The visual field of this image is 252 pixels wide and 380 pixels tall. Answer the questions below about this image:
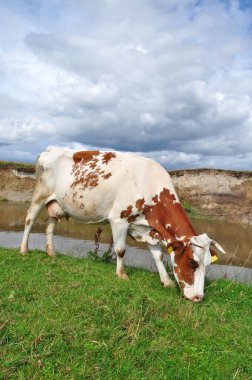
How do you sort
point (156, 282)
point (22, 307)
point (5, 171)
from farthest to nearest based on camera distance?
point (5, 171) < point (156, 282) < point (22, 307)

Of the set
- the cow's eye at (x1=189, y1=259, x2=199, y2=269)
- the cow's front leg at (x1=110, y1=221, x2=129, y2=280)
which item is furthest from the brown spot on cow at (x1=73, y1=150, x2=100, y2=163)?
the cow's eye at (x1=189, y1=259, x2=199, y2=269)

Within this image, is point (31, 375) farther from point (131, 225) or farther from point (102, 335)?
point (131, 225)

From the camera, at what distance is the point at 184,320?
5.64 metres

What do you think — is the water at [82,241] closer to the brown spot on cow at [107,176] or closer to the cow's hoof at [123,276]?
the cow's hoof at [123,276]

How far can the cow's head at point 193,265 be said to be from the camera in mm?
6949

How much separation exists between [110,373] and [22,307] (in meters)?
1.72

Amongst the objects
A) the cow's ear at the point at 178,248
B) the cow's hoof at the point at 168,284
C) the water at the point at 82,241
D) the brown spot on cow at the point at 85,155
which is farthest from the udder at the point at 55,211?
the cow's ear at the point at 178,248

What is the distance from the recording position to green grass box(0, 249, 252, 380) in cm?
426

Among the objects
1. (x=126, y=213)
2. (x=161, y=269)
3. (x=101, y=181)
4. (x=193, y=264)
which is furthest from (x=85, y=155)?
(x=193, y=264)

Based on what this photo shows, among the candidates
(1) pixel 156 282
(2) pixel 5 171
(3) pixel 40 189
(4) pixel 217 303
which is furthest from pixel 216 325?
(2) pixel 5 171

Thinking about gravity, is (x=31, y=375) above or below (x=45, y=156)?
below

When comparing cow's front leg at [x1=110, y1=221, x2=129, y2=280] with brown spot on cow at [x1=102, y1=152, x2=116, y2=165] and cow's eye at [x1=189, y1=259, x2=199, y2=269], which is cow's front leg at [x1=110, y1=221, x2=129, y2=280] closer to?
brown spot on cow at [x1=102, y1=152, x2=116, y2=165]

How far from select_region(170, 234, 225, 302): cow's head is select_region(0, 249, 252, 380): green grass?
237mm

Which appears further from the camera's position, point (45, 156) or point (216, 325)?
point (45, 156)
